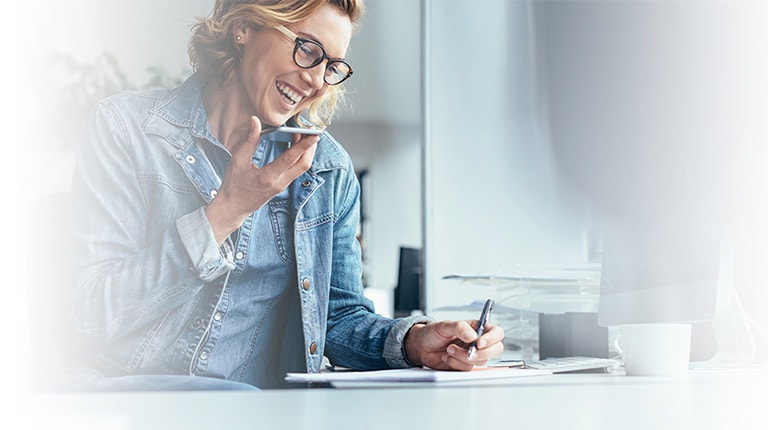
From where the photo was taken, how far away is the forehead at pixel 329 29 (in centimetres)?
113

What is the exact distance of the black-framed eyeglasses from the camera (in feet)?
3.69

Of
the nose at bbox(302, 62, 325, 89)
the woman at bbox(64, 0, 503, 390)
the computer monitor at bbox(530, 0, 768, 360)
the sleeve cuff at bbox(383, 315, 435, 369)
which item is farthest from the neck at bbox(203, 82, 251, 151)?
the computer monitor at bbox(530, 0, 768, 360)

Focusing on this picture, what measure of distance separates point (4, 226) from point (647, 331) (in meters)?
0.92

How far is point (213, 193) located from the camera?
1.07m

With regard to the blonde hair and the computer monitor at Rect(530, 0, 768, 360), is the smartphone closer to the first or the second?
the blonde hair

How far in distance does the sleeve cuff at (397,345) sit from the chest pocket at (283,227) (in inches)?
7.7

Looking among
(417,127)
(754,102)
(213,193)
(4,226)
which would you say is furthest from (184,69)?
(754,102)

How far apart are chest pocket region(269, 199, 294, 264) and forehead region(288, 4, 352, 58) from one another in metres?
0.26

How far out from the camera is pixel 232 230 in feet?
3.51

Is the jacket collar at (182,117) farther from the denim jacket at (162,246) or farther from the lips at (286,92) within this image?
the lips at (286,92)

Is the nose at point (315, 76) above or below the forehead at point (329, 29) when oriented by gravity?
below

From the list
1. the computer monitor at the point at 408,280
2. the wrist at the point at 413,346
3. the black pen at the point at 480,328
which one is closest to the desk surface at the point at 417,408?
the black pen at the point at 480,328

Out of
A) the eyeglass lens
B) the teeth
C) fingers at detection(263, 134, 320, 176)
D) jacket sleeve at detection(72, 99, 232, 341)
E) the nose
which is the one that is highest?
the eyeglass lens

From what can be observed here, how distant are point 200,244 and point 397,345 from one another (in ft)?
1.11
